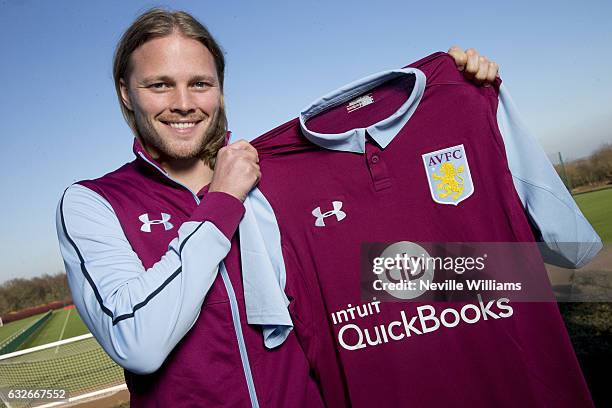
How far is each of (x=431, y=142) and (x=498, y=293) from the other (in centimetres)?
75

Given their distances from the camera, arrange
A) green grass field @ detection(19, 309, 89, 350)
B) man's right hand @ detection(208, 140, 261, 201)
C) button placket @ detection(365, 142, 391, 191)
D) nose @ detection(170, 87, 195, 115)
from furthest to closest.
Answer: green grass field @ detection(19, 309, 89, 350), button placket @ detection(365, 142, 391, 191), nose @ detection(170, 87, 195, 115), man's right hand @ detection(208, 140, 261, 201)

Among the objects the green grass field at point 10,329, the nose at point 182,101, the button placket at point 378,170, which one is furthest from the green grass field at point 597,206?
the green grass field at point 10,329

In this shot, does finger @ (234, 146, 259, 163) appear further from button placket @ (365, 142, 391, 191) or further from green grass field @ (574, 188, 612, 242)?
green grass field @ (574, 188, 612, 242)

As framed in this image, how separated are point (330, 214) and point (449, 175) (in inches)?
22.8

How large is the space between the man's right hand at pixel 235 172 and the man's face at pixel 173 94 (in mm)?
188

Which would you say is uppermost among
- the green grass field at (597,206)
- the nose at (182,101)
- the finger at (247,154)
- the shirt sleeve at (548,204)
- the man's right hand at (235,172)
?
the nose at (182,101)

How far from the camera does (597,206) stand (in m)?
20.3

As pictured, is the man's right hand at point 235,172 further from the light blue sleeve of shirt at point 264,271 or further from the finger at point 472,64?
the finger at point 472,64

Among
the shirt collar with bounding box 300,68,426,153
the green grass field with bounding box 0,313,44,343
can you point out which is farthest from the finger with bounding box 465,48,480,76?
the green grass field with bounding box 0,313,44,343

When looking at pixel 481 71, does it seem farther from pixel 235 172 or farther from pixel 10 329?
pixel 10 329

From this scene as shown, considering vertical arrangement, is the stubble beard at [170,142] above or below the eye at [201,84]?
below

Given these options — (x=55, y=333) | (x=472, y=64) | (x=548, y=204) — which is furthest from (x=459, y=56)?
(x=55, y=333)

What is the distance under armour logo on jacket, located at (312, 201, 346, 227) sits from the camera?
6.98 feet

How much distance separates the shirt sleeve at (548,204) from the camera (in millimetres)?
2000
